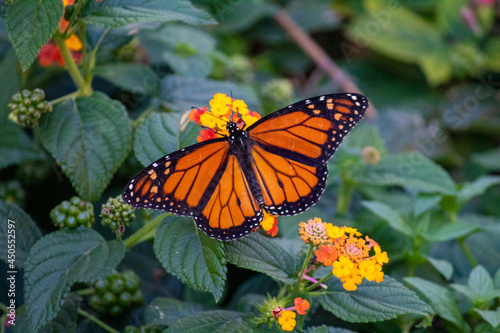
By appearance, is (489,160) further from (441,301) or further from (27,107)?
(27,107)

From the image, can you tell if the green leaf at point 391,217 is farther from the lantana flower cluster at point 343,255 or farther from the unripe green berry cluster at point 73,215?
the unripe green berry cluster at point 73,215

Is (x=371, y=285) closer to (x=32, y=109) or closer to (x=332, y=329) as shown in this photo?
(x=332, y=329)

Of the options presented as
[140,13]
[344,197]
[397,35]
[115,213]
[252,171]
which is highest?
[140,13]

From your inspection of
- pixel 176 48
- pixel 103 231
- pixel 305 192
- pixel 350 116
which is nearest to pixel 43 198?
pixel 103 231

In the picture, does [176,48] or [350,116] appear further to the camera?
[176,48]

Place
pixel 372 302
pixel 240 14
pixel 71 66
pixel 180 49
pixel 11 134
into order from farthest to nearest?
pixel 240 14, pixel 180 49, pixel 11 134, pixel 71 66, pixel 372 302

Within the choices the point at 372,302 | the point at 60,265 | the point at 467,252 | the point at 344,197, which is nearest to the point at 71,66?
the point at 60,265
